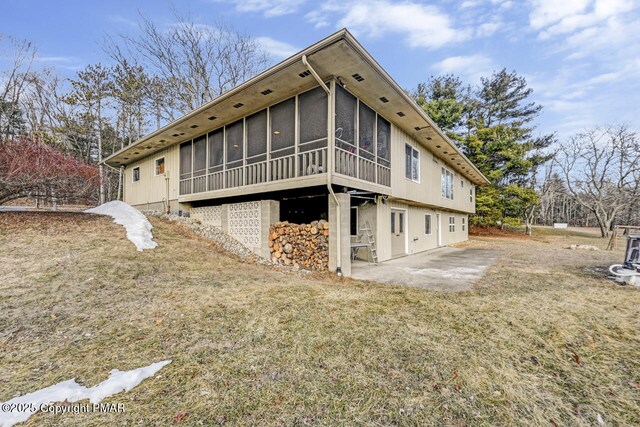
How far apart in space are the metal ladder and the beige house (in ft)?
0.12

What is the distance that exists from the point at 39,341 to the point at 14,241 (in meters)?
4.96

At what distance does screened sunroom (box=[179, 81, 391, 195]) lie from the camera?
269 inches

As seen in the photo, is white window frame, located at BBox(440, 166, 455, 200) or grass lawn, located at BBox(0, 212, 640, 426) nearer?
grass lawn, located at BBox(0, 212, 640, 426)

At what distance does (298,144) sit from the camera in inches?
279

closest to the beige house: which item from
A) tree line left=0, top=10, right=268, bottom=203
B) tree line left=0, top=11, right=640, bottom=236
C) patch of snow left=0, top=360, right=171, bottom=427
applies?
patch of snow left=0, top=360, right=171, bottom=427

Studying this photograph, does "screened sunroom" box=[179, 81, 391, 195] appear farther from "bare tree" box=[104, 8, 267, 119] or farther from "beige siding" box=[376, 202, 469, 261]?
"bare tree" box=[104, 8, 267, 119]

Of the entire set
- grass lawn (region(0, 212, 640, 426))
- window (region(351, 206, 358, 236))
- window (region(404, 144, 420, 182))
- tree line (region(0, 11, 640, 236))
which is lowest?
grass lawn (region(0, 212, 640, 426))

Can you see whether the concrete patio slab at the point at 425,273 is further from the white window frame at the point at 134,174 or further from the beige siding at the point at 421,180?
the white window frame at the point at 134,174

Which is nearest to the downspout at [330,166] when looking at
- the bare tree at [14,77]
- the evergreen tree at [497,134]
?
the bare tree at [14,77]

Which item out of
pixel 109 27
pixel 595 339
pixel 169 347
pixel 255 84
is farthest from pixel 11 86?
pixel 595 339

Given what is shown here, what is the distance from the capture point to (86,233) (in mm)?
7078

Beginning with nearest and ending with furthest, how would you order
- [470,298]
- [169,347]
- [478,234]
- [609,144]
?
[169,347] < [470,298] < [609,144] < [478,234]

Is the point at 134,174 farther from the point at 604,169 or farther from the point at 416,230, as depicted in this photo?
the point at 604,169

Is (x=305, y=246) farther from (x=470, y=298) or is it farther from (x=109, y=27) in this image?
(x=109, y=27)
